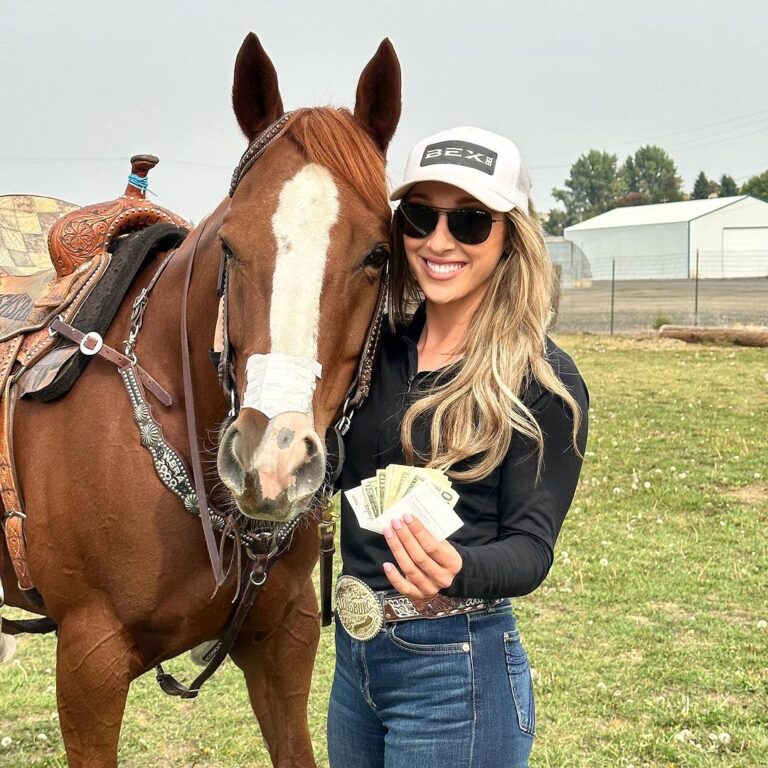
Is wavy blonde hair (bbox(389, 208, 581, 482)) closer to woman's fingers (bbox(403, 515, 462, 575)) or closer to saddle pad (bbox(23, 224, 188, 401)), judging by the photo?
woman's fingers (bbox(403, 515, 462, 575))

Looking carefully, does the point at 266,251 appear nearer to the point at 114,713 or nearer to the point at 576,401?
the point at 576,401

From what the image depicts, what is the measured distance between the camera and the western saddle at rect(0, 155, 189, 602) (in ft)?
8.75

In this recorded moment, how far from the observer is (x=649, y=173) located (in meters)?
102

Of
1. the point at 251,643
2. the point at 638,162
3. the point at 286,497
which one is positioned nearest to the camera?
the point at 286,497

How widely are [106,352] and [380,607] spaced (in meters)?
1.11

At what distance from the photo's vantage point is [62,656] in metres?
2.46

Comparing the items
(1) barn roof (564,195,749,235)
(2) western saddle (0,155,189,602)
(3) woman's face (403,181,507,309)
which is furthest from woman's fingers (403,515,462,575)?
(1) barn roof (564,195,749,235)

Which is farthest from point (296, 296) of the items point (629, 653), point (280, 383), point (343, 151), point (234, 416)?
point (629, 653)

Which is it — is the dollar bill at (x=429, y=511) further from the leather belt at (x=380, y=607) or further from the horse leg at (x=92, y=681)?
the horse leg at (x=92, y=681)

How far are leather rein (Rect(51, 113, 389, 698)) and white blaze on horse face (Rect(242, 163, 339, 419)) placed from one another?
211 mm

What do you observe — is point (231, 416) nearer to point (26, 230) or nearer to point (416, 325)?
point (416, 325)

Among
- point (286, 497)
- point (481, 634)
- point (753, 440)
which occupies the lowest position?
point (753, 440)

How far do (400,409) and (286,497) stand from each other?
0.47 meters

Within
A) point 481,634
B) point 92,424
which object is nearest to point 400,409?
point 481,634
